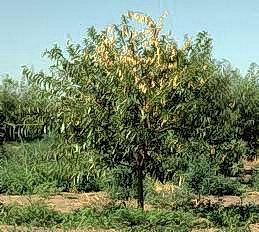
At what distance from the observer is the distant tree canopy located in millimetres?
10078

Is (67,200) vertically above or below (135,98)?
below

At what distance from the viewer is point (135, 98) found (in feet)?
32.4

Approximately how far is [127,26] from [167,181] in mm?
2781

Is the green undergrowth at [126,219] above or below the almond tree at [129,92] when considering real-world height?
below

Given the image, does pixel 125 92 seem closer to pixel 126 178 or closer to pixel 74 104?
pixel 74 104

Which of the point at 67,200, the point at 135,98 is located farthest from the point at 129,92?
the point at 67,200

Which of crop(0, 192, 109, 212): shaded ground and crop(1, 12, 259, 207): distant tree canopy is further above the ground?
crop(1, 12, 259, 207): distant tree canopy

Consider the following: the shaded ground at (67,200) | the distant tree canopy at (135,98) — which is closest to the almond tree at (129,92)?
the distant tree canopy at (135,98)

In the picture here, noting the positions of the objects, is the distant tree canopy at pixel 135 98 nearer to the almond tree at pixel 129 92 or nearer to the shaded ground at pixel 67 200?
the almond tree at pixel 129 92

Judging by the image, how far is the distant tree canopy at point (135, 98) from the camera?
1008 cm

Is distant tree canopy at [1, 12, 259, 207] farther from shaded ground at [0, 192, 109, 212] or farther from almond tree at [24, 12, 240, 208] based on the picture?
shaded ground at [0, 192, 109, 212]

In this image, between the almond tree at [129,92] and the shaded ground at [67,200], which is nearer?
the almond tree at [129,92]

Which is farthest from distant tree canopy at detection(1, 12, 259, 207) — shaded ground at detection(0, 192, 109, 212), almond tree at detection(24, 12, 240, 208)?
shaded ground at detection(0, 192, 109, 212)

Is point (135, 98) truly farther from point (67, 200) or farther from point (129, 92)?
point (67, 200)
